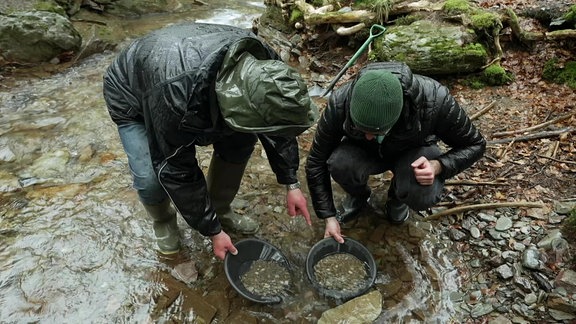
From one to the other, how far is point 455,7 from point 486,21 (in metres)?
0.45

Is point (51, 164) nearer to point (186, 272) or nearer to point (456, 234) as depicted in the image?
point (186, 272)

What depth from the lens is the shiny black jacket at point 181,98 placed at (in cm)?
175

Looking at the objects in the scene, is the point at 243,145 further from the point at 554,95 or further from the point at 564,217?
the point at 554,95

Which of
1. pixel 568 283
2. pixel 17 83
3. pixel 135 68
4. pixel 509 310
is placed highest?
pixel 135 68

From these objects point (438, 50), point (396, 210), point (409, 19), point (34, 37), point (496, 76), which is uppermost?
point (409, 19)

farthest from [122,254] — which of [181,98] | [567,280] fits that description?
[567,280]

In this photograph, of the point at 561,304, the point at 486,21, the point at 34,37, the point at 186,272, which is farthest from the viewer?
the point at 34,37

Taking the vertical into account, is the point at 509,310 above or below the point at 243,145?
below

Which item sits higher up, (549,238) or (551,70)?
(551,70)

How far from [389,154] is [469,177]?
97 cm

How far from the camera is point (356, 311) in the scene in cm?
242

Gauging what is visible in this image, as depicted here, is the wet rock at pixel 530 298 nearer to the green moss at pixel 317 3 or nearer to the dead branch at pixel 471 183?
the dead branch at pixel 471 183

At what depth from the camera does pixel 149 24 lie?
26.7 ft

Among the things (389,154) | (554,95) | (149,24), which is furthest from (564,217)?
(149,24)
